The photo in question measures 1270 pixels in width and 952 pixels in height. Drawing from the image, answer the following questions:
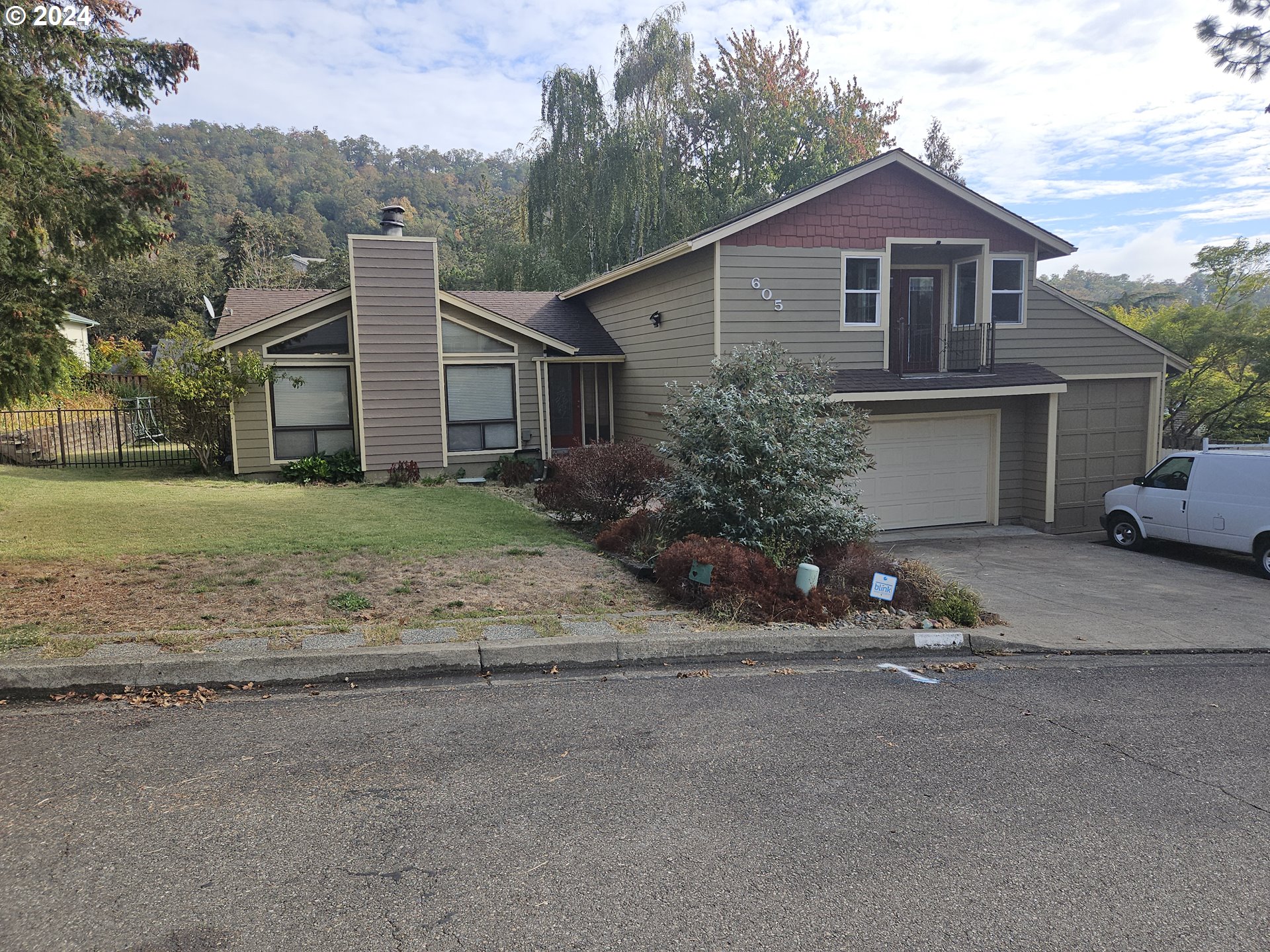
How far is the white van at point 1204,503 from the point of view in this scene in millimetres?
11852

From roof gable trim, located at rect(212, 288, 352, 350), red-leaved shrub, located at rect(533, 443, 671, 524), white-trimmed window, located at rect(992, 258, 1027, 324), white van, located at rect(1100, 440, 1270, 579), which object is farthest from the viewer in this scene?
roof gable trim, located at rect(212, 288, 352, 350)

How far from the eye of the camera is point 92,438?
65.9 ft

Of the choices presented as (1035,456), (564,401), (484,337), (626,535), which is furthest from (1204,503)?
(484,337)

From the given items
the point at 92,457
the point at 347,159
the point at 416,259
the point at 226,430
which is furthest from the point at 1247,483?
the point at 347,159

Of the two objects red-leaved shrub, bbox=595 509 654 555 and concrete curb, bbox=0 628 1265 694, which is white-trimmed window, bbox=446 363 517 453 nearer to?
red-leaved shrub, bbox=595 509 654 555

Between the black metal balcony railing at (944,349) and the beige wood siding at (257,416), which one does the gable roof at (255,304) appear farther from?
the black metal balcony railing at (944,349)

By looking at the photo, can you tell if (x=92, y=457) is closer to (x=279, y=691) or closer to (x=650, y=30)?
(x=279, y=691)

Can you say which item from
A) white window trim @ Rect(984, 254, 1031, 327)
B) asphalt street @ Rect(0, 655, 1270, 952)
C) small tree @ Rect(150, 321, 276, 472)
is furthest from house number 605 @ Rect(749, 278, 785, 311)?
small tree @ Rect(150, 321, 276, 472)

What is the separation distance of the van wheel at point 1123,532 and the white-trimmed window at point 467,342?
1184 centimetres

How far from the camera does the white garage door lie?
14.8 m

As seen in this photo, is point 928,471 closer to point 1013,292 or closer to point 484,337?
point 1013,292

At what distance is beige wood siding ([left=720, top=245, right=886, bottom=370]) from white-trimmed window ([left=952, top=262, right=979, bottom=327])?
6.78 feet

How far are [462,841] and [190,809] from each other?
1.37m

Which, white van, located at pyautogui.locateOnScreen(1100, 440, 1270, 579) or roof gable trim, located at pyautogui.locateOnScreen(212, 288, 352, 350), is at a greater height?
roof gable trim, located at pyautogui.locateOnScreen(212, 288, 352, 350)
